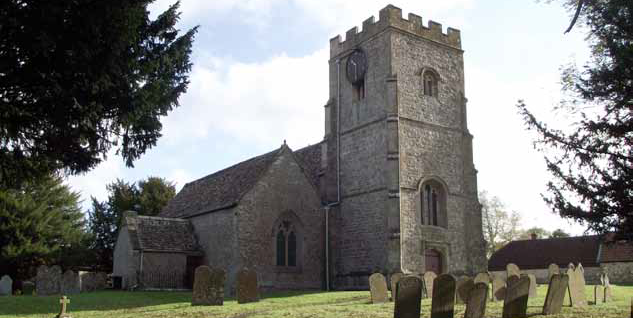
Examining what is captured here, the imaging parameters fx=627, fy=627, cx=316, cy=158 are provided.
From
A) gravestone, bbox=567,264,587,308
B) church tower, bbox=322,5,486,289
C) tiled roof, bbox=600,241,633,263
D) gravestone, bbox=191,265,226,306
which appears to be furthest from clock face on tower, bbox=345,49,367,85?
tiled roof, bbox=600,241,633,263

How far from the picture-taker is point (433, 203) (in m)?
29.0

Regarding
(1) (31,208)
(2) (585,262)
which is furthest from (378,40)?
(2) (585,262)

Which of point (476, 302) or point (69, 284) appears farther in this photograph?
point (69, 284)

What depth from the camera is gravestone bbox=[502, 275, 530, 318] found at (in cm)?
1348

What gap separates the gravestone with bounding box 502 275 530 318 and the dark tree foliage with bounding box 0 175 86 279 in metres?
27.6

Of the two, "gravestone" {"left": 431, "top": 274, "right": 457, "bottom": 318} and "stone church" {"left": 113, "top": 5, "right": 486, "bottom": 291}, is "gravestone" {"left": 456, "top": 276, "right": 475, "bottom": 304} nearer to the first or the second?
"gravestone" {"left": 431, "top": 274, "right": 457, "bottom": 318}

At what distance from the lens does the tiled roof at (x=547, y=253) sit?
4525 centimetres

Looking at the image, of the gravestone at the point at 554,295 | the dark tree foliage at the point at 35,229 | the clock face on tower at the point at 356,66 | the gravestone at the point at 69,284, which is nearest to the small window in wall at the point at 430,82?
the clock face on tower at the point at 356,66

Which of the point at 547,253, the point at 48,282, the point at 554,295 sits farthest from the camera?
the point at 547,253

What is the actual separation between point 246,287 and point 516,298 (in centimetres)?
944

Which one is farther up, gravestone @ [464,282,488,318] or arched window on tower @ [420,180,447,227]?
arched window on tower @ [420,180,447,227]

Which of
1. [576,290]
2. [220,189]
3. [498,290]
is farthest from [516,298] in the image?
[220,189]

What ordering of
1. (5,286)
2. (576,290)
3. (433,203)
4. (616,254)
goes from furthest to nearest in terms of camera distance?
(616,254) → (5,286) → (433,203) → (576,290)

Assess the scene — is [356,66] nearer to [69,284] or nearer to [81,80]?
[69,284]
